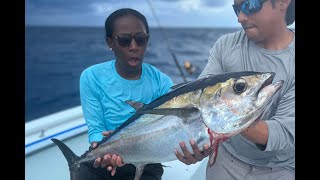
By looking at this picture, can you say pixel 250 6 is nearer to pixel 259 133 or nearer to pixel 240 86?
pixel 240 86

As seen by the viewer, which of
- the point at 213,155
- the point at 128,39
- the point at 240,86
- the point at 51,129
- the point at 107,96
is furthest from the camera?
the point at 51,129

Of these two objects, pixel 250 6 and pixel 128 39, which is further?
pixel 128 39

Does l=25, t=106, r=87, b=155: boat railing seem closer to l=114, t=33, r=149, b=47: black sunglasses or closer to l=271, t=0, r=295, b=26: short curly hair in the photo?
l=114, t=33, r=149, b=47: black sunglasses

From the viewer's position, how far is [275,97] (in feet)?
5.66

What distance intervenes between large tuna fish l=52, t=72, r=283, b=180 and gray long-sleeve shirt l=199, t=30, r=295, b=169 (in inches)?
11.1

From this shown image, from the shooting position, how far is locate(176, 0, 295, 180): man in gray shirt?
1.66 metres

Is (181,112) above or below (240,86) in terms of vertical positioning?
below

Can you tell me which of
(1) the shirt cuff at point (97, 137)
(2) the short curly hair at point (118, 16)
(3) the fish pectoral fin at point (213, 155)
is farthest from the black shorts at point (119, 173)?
(2) the short curly hair at point (118, 16)

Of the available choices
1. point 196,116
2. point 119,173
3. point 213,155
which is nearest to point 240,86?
point 196,116

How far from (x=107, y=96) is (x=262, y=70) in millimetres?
812

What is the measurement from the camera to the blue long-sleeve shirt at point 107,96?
2.02m

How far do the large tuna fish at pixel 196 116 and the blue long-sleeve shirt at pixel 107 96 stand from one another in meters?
0.30

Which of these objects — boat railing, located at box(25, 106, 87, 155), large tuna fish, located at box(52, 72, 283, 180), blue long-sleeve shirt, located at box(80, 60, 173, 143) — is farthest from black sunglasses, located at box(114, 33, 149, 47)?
boat railing, located at box(25, 106, 87, 155)
